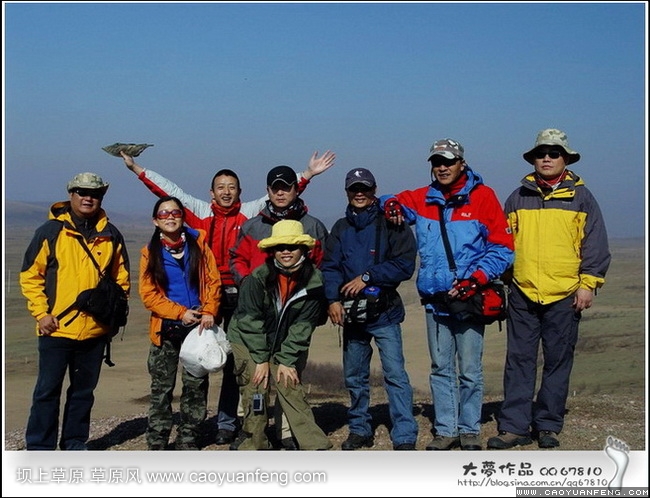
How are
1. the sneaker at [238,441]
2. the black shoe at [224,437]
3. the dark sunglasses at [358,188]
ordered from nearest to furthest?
the dark sunglasses at [358,188]
the sneaker at [238,441]
the black shoe at [224,437]

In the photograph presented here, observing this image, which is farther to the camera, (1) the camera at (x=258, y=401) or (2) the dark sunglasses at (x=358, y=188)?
(2) the dark sunglasses at (x=358, y=188)

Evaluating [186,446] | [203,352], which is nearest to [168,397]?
[186,446]

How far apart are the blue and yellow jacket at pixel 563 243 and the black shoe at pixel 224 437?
2932 mm

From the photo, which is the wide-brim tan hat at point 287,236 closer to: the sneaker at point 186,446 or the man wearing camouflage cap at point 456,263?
the man wearing camouflage cap at point 456,263

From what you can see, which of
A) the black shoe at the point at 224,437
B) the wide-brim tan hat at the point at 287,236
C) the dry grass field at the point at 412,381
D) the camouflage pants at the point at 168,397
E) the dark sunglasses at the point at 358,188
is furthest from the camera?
the dry grass field at the point at 412,381

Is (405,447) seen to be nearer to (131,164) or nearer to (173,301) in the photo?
(173,301)

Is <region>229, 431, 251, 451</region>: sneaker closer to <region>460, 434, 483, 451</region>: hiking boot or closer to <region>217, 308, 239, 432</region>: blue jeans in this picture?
<region>217, 308, 239, 432</region>: blue jeans

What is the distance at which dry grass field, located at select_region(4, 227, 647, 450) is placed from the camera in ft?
23.8

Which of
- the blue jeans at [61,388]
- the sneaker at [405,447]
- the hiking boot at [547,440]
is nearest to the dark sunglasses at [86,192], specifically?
the blue jeans at [61,388]

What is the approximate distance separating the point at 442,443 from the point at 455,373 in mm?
592

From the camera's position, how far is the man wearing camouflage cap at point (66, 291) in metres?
6.11

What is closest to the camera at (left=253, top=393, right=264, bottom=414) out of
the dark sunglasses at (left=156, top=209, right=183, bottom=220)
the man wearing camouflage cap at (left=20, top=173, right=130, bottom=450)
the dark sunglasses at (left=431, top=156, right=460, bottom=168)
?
the man wearing camouflage cap at (left=20, top=173, right=130, bottom=450)

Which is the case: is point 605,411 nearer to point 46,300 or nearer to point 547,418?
point 547,418

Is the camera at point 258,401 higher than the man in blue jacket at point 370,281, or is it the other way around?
the man in blue jacket at point 370,281
